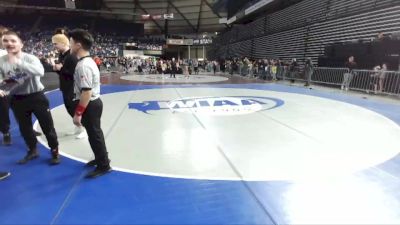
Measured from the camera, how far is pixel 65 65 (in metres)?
4.47

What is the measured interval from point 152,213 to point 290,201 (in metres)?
1.28

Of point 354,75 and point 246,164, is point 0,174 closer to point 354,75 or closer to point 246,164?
point 246,164

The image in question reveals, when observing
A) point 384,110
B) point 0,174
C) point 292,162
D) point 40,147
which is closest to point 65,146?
point 40,147

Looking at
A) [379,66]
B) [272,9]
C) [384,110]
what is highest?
[272,9]

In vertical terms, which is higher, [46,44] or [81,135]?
[46,44]

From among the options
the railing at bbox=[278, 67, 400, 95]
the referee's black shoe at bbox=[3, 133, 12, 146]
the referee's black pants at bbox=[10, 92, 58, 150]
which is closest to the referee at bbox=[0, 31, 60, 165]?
the referee's black pants at bbox=[10, 92, 58, 150]

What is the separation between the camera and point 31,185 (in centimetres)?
326

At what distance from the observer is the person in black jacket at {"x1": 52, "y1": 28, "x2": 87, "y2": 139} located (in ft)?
14.5

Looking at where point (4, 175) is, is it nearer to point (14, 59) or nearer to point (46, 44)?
point (14, 59)

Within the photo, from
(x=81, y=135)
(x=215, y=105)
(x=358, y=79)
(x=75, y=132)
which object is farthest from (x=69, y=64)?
(x=358, y=79)

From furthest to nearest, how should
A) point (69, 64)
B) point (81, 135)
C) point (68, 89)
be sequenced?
point (81, 135)
point (68, 89)
point (69, 64)

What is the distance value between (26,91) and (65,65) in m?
0.87

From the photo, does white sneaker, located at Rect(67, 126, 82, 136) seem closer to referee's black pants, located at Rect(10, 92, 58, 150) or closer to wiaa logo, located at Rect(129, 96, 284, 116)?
referee's black pants, located at Rect(10, 92, 58, 150)

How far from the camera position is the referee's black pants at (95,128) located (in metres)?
3.34
